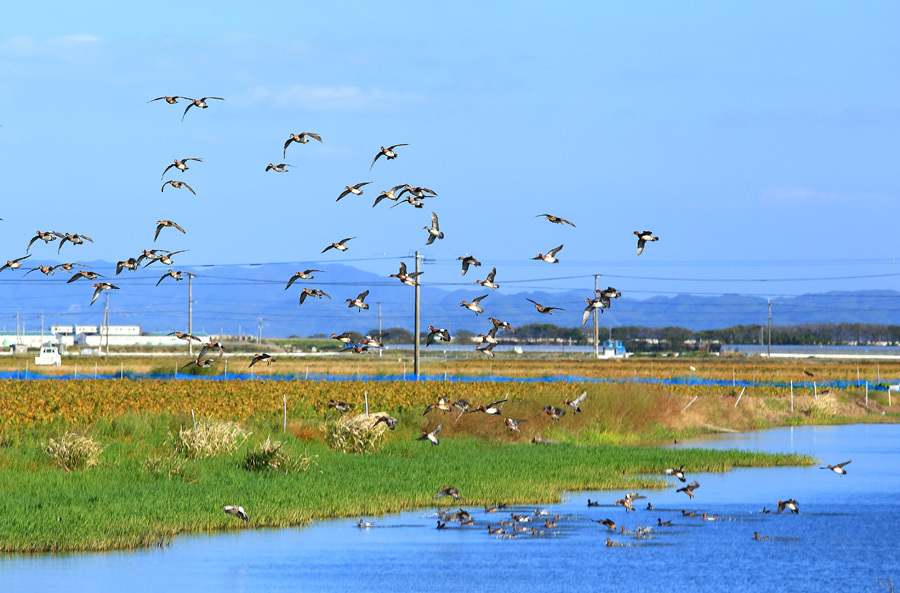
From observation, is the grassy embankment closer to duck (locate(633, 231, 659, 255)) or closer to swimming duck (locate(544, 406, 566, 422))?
swimming duck (locate(544, 406, 566, 422))

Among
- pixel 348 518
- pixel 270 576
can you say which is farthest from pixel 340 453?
pixel 270 576

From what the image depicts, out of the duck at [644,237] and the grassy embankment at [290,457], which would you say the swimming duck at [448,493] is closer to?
the grassy embankment at [290,457]

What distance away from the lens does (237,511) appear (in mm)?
25469

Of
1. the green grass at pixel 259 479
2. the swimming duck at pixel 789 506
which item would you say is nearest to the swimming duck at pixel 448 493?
the green grass at pixel 259 479

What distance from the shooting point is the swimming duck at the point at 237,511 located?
A: 25.2 metres

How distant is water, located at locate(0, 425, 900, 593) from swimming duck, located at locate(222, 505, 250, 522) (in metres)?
0.42

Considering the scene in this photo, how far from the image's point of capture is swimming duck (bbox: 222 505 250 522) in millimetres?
25237

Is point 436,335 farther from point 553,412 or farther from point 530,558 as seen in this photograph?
point 553,412

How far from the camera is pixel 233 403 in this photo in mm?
46312

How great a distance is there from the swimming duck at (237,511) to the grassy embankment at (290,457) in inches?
8.4

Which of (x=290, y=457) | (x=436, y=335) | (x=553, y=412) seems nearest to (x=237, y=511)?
(x=436, y=335)

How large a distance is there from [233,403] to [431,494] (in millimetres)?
17018

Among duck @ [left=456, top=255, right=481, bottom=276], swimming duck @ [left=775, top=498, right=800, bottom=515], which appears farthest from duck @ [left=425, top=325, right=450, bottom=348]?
swimming duck @ [left=775, top=498, right=800, bottom=515]

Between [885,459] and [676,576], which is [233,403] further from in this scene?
[676,576]
